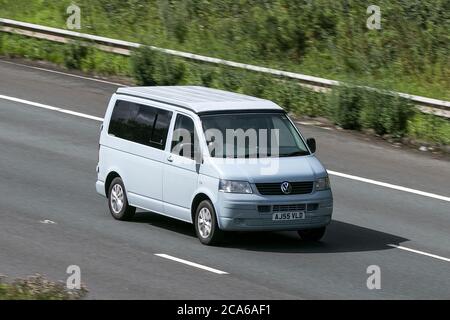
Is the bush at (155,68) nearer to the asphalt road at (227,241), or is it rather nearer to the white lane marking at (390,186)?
the asphalt road at (227,241)

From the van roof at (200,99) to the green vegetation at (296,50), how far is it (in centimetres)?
739

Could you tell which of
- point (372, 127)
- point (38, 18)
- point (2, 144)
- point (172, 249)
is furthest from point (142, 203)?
point (38, 18)

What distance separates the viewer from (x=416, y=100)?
24562mm

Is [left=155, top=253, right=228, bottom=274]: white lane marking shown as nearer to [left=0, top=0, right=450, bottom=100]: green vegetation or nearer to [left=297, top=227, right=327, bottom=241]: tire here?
[left=297, top=227, right=327, bottom=241]: tire

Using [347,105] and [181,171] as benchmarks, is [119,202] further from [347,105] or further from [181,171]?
[347,105]

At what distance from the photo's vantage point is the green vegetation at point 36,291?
11664mm

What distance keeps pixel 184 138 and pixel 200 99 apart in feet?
2.50

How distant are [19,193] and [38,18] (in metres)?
17.4

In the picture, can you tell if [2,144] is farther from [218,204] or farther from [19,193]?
[218,204]

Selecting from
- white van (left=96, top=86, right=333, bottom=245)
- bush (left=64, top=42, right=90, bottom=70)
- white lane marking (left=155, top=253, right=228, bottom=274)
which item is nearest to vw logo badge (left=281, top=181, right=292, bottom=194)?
white van (left=96, top=86, right=333, bottom=245)

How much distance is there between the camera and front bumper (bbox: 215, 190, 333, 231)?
15773mm

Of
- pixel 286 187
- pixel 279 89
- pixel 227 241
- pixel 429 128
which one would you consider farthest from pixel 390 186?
pixel 279 89

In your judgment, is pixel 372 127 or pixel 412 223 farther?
pixel 372 127
